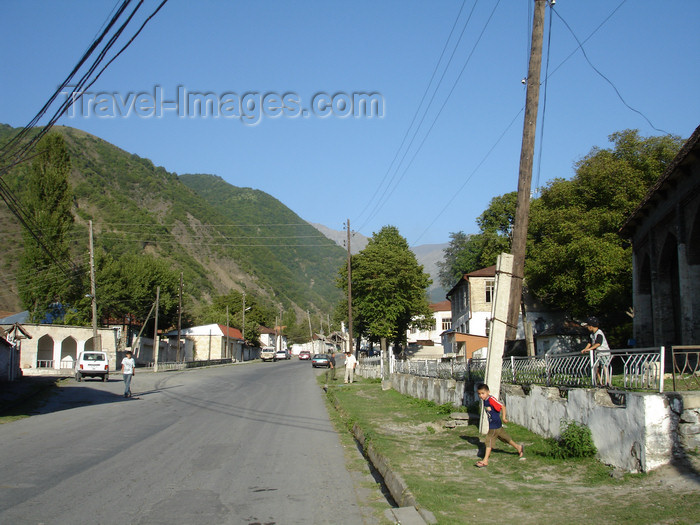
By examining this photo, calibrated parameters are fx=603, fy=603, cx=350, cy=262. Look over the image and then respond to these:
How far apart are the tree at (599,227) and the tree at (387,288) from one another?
2227cm

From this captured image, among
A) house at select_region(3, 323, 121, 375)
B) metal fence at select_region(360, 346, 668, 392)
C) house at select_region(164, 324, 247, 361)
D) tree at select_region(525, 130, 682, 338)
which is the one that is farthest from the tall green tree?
metal fence at select_region(360, 346, 668, 392)

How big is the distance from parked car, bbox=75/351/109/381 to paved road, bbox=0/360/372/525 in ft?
50.0

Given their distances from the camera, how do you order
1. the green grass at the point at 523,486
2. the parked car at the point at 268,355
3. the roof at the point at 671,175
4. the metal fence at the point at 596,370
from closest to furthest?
1. the green grass at the point at 523,486
2. the metal fence at the point at 596,370
3. the roof at the point at 671,175
4. the parked car at the point at 268,355

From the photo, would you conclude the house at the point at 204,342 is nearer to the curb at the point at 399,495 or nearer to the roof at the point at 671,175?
the roof at the point at 671,175

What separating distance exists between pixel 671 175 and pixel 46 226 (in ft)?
179

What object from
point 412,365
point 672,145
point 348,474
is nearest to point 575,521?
point 348,474

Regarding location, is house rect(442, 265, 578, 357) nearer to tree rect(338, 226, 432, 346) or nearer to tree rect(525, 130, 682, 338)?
tree rect(338, 226, 432, 346)

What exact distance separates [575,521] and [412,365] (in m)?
18.1

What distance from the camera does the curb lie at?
6202mm

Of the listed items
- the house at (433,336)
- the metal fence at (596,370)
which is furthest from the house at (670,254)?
the house at (433,336)

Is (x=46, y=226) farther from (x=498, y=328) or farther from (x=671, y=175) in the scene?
(x=498, y=328)

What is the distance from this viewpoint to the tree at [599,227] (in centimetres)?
2781

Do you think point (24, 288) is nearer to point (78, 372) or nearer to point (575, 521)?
point (78, 372)

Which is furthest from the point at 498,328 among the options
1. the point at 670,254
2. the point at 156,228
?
the point at 156,228
